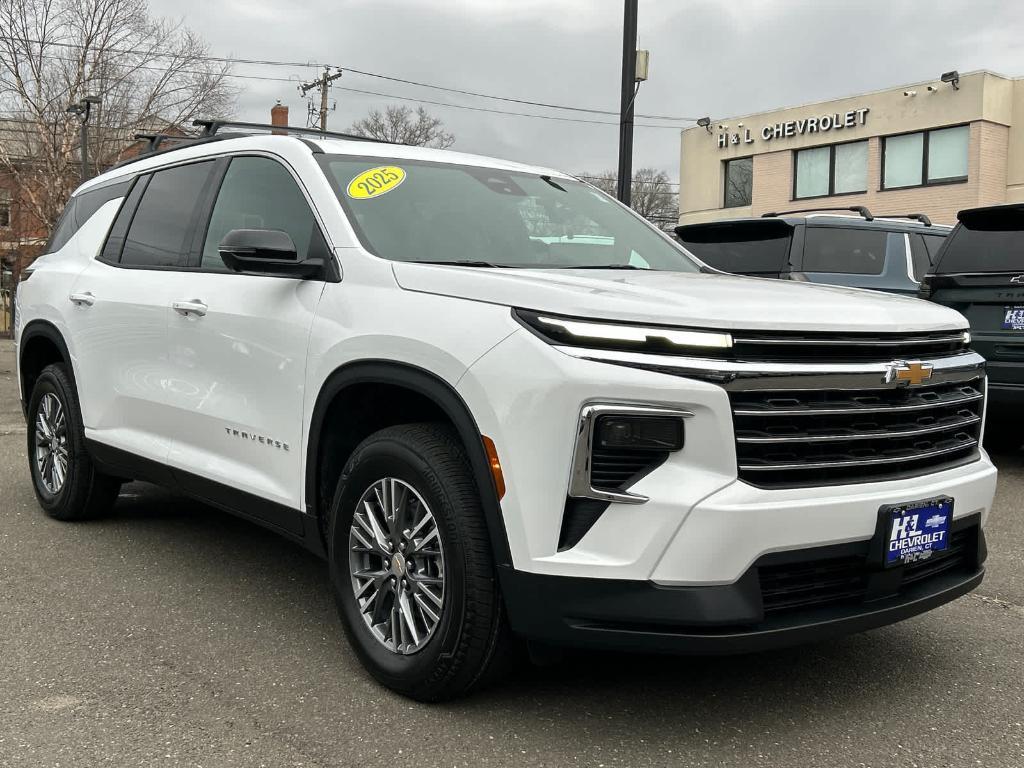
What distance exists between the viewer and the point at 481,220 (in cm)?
405

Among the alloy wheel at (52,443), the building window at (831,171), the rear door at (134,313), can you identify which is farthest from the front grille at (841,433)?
the building window at (831,171)

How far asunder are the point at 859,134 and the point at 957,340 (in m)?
28.2

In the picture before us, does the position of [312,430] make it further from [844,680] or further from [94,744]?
[844,680]

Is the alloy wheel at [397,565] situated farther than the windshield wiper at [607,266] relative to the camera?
No

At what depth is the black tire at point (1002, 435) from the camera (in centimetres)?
764

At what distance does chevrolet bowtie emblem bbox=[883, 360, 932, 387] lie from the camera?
9.87 ft

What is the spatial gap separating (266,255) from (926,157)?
27.9m

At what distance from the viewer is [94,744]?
2963mm

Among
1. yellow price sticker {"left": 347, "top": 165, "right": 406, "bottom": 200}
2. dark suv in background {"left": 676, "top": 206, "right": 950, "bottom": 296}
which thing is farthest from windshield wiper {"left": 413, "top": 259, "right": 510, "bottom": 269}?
dark suv in background {"left": 676, "top": 206, "right": 950, "bottom": 296}

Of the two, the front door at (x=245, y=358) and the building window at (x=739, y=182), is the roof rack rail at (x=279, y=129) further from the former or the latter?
the building window at (x=739, y=182)

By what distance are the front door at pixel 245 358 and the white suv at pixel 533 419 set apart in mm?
13

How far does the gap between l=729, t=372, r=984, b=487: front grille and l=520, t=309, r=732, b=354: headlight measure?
16 centimetres

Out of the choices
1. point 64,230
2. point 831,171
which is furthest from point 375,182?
point 831,171

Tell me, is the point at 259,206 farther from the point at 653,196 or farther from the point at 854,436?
the point at 653,196
